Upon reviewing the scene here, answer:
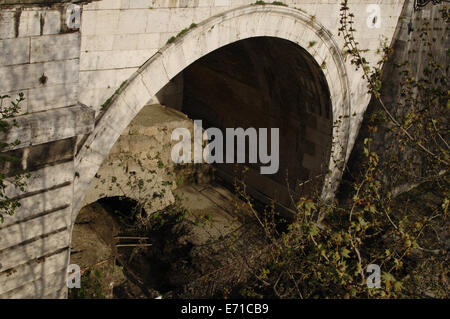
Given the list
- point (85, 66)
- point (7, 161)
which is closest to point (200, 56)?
point (85, 66)

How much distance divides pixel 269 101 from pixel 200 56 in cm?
393

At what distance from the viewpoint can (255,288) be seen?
7336mm

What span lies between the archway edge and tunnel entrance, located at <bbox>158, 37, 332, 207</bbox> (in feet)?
0.76

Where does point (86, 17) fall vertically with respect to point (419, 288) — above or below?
above

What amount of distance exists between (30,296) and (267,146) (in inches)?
241

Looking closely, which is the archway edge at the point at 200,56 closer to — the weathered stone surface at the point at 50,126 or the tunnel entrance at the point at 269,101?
the tunnel entrance at the point at 269,101

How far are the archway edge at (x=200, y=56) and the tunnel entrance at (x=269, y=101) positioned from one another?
233 mm

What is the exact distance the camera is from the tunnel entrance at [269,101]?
8812 mm

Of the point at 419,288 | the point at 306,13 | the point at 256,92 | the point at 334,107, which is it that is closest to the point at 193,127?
the point at 256,92

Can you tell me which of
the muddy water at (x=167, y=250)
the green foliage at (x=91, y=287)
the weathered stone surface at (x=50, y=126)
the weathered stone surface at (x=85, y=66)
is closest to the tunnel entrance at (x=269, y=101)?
the muddy water at (x=167, y=250)

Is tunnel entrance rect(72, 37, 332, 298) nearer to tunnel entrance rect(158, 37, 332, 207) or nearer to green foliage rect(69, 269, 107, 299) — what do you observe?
tunnel entrance rect(158, 37, 332, 207)
